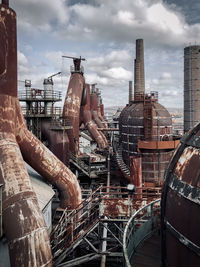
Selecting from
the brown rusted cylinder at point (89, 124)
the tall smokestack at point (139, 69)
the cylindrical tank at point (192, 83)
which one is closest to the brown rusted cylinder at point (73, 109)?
the brown rusted cylinder at point (89, 124)

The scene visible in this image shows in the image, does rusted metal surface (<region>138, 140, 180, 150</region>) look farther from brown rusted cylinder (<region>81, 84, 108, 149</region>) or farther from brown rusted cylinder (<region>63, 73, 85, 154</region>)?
brown rusted cylinder (<region>81, 84, 108, 149</region>)

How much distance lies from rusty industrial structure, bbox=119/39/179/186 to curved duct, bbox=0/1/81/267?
26.0 feet

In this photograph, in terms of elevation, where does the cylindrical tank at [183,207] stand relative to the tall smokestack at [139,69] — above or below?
below

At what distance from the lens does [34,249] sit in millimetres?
7707

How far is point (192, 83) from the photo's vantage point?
86.9 ft

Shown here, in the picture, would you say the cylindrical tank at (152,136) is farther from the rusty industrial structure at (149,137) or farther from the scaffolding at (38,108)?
the scaffolding at (38,108)

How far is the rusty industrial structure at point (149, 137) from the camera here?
18.7 metres

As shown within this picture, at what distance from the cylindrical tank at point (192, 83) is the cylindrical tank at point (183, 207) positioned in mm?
23289

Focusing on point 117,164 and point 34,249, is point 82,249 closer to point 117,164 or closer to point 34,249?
point 34,249

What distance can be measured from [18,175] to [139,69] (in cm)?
3361

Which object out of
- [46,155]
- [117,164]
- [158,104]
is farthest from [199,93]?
[46,155]

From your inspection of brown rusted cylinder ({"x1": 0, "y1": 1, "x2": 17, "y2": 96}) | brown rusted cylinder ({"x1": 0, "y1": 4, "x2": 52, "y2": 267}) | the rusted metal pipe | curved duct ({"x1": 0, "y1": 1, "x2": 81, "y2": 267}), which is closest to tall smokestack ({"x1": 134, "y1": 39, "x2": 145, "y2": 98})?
the rusted metal pipe

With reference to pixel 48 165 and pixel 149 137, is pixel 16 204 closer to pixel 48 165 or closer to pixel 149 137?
pixel 48 165

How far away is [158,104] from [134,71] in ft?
65.8
